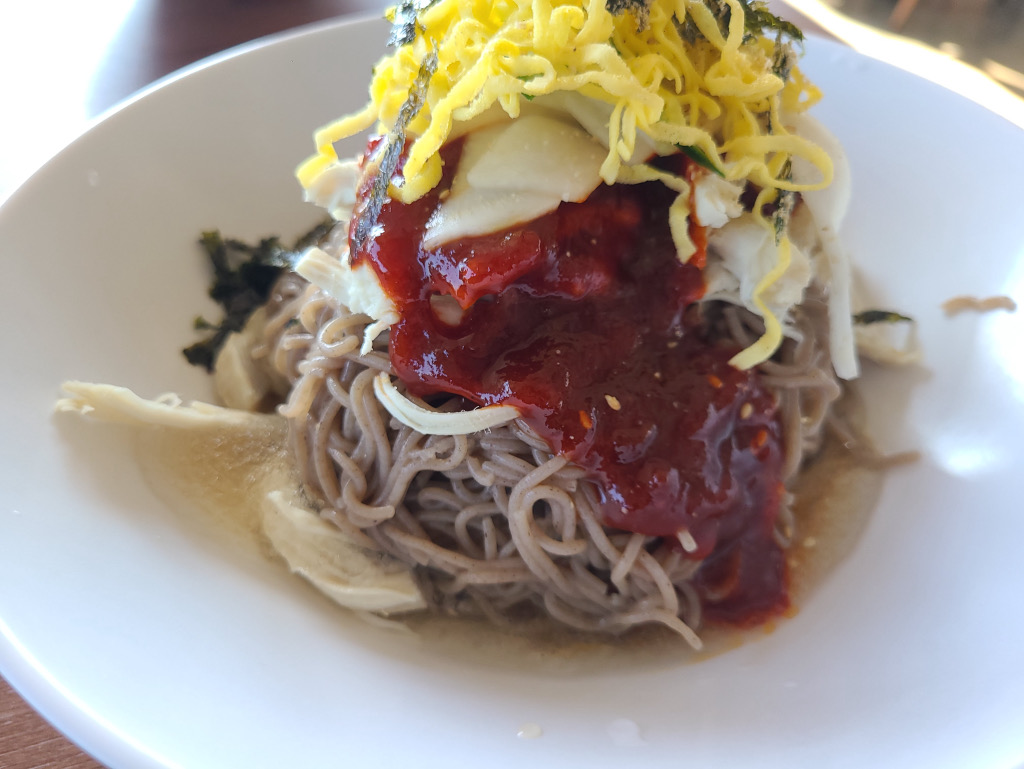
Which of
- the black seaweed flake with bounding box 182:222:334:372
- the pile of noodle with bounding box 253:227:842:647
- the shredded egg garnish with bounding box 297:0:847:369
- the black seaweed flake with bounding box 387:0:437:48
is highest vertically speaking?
the black seaweed flake with bounding box 387:0:437:48

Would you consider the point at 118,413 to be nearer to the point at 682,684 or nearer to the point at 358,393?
the point at 358,393

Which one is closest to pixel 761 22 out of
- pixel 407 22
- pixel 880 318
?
pixel 407 22

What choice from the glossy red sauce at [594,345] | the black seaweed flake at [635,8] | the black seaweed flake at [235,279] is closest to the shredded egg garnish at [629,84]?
the black seaweed flake at [635,8]

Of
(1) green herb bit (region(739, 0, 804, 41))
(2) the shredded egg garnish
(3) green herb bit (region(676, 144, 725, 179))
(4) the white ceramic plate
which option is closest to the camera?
(4) the white ceramic plate

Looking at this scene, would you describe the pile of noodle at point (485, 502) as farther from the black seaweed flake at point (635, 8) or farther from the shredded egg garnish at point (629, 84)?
the black seaweed flake at point (635, 8)

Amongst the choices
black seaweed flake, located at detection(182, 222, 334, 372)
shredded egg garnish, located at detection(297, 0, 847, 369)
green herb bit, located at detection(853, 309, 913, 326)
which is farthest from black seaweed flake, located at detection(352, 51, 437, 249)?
green herb bit, located at detection(853, 309, 913, 326)

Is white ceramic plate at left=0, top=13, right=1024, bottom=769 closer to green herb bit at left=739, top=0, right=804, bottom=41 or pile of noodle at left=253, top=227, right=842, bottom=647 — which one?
pile of noodle at left=253, top=227, right=842, bottom=647

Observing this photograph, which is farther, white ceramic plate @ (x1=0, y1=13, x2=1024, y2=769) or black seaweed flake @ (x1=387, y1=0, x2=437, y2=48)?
black seaweed flake @ (x1=387, y1=0, x2=437, y2=48)
